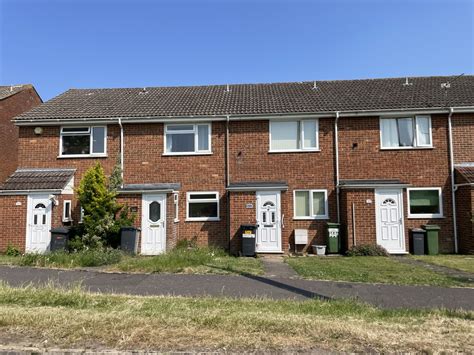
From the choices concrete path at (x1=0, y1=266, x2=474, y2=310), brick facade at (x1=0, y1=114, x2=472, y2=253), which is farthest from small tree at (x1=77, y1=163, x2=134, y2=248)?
concrete path at (x1=0, y1=266, x2=474, y2=310)

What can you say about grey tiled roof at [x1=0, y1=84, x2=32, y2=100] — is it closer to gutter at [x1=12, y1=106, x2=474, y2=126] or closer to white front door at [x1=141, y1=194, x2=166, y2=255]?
gutter at [x1=12, y1=106, x2=474, y2=126]

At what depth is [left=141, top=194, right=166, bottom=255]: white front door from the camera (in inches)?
546

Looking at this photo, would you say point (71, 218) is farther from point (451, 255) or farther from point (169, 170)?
point (451, 255)

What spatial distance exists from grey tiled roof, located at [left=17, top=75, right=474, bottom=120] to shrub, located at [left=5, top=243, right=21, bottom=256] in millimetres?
5382

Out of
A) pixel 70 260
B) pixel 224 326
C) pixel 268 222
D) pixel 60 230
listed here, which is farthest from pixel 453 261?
pixel 60 230

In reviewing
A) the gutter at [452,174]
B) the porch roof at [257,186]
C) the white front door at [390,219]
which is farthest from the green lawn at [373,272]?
the gutter at [452,174]

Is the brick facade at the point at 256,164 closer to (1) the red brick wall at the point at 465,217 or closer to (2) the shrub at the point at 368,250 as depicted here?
(1) the red brick wall at the point at 465,217

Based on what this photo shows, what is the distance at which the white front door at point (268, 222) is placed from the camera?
14133 millimetres

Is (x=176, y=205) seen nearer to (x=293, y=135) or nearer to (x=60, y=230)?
(x=60, y=230)

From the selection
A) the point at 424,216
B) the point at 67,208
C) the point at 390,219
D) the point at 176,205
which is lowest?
the point at 390,219

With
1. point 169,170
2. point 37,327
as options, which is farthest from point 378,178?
point 37,327

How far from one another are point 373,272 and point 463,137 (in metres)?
8.49

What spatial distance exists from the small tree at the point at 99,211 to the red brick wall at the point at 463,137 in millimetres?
12697

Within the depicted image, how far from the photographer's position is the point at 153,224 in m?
14.0
